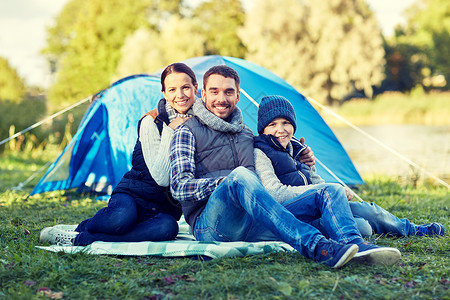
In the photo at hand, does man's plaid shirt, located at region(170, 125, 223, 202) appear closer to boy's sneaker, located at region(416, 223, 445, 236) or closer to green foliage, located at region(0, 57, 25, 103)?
boy's sneaker, located at region(416, 223, 445, 236)

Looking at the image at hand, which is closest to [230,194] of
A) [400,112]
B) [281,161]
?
[281,161]

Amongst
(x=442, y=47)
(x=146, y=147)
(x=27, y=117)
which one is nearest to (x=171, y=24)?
(x=27, y=117)

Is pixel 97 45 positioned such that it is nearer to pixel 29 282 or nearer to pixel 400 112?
pixel 400 112

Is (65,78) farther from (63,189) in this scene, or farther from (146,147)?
(146,147)

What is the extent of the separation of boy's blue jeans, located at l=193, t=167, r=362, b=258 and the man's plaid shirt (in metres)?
0.08

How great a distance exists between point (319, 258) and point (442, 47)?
113 feet

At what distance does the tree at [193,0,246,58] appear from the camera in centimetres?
3011

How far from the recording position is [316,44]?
80.8 feet

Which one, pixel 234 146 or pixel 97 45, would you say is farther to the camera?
pixel 97 45

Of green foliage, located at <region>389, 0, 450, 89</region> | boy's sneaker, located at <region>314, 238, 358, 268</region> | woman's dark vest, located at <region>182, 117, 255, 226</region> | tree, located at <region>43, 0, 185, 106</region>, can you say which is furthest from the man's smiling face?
green foliage, located at <region>389, 0, 450, 89</region>

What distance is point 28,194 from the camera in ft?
18.9

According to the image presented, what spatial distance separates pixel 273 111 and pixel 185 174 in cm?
71

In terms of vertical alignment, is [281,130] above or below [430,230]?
above

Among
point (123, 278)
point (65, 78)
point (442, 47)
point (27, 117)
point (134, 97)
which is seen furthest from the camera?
point (442, 47)
